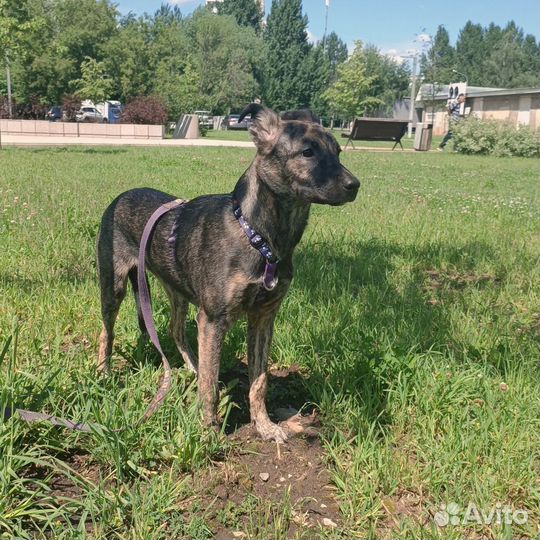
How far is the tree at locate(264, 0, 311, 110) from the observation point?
81.2 meters

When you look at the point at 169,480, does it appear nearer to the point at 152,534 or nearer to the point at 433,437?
the point at 152,534

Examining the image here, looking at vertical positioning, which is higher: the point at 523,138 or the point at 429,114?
the point at 429,114

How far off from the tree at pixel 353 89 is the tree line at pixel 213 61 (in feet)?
0.44

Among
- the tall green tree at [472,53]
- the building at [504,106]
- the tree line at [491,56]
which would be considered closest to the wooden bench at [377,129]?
the building at [504,106]

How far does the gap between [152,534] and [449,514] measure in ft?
4.27

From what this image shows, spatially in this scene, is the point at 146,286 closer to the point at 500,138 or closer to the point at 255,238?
the point at 255,238

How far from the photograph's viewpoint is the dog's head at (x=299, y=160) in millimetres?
2723

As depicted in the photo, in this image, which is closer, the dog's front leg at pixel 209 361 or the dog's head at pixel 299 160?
the dog's head at pixel 299 160

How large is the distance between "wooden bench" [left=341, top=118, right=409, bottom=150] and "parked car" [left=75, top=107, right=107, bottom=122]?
26306mm

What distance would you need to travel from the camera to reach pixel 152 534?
7.18 ft

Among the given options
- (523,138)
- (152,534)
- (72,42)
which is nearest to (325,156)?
(152,534)

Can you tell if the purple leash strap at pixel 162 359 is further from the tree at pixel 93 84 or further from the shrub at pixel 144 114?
the tree at pixel 93 84

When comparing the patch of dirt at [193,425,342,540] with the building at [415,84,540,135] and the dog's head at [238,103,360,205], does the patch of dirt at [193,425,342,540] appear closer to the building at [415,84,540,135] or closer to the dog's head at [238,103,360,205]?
the dog's head at [238,103,360,205]

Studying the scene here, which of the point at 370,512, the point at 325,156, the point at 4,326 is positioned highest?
the point at 325,156
